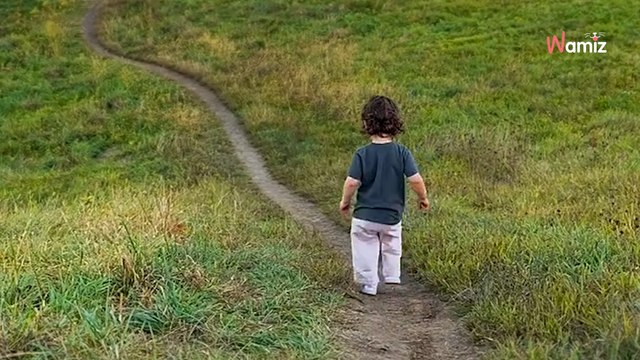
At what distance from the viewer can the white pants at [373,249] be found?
5.88 meters

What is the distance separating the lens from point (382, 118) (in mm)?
5680

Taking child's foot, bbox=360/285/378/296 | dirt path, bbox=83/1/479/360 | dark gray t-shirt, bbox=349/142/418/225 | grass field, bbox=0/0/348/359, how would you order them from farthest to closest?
child's foot, bbox=360/285/378/296
dark gray t-shirt, bbox=349/142/418/225
dirt path, bbox=83/1/479/360
grass field, bbox=0/0/348/359

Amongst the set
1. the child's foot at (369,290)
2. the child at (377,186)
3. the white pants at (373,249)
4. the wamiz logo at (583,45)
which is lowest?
the child's foot at (369,290)

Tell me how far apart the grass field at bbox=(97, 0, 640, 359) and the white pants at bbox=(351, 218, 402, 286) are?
34cm

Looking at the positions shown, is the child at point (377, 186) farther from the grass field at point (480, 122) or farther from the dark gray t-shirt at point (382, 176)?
the grass field at point (480, 122)

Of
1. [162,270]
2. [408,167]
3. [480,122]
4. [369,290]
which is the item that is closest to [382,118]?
[408,167]

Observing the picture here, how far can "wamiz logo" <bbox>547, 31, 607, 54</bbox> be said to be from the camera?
1938 cm

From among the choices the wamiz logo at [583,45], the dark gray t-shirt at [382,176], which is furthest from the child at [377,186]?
the wamiz logo at [583,45]

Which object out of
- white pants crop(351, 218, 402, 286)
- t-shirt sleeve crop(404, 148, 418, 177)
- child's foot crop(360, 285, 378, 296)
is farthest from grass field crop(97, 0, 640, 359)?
t-shirt sleeve crop(404, 148, 418, 177)

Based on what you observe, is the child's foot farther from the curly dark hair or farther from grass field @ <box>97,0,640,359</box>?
the curly dark hair

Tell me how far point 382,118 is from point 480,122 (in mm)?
9167

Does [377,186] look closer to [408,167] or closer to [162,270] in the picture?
[408,167]

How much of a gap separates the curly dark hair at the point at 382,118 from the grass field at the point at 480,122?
1.19 metres

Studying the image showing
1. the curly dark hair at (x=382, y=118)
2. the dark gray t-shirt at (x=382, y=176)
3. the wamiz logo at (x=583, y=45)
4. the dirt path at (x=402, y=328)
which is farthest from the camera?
the wamiz logo at (x=583, y=45)
